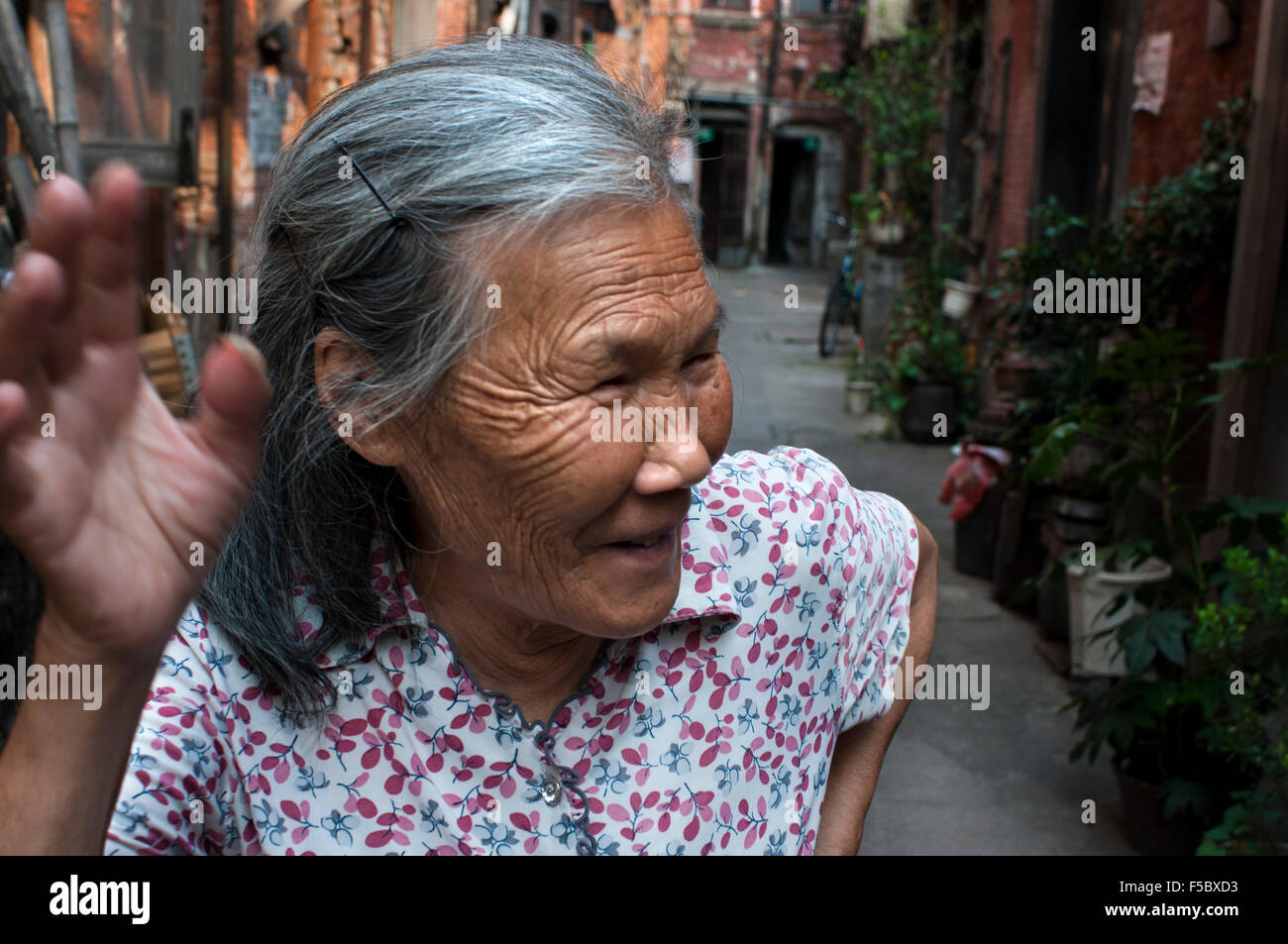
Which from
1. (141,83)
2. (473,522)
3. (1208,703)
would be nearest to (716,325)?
(473,522)

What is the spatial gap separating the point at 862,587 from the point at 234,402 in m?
0.99

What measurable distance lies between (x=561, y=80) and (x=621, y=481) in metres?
0.44

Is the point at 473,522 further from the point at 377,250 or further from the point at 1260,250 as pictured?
the point at 1260,250

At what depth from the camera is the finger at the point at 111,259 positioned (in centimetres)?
74

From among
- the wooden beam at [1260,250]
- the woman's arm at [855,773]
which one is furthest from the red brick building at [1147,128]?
the woman's arm at [855,773]

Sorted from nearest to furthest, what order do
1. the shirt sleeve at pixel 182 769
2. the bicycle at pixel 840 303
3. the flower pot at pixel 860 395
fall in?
the shirt sleeve at pixel 182 769 → the flower pot at pixel 860 395 → the bicycle at pixel 840 303

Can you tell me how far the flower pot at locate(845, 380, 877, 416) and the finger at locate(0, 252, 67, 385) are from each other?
9871 millimetres

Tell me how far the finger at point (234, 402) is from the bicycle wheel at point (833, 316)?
12.9 metres

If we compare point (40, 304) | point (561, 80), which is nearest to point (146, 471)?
point (40, 304)

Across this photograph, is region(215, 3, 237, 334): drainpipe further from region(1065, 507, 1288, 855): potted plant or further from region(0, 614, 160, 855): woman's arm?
A: region(0, 614, 160, 855): woman's arm

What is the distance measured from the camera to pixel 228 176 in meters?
5.14

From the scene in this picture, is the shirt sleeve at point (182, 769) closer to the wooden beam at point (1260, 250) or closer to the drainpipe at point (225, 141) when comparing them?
the wooden beam at point (1260, 250)

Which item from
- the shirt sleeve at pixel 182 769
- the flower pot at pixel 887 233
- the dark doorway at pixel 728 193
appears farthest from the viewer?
the dark doorway at pixel 728 193

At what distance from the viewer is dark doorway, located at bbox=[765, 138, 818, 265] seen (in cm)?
2641
